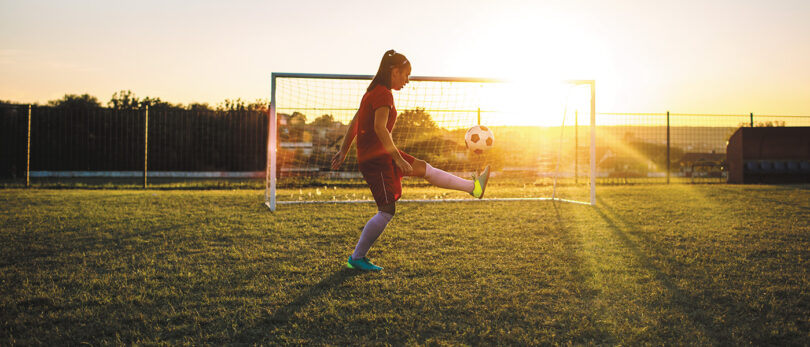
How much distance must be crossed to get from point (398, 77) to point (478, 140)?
113 inches

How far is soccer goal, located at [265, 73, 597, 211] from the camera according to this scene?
27.2 ft

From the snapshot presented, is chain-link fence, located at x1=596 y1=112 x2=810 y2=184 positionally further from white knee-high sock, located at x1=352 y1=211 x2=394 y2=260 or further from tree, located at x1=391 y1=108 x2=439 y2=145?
white knee-high sock, located at x1=352 y1=211 x2=394 y2=260

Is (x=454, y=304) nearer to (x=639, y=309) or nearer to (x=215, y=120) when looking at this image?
(x=639, y=309)

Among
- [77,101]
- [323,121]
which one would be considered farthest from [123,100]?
[323,121]

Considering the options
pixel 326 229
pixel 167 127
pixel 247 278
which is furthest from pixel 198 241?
pixel 167 127

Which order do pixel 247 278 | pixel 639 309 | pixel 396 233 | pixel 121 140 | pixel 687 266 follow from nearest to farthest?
1. pixel 639 309
2. pixel 247 278
3. pixel 687 266
4. pixel 396 233
5. pixel 121 140

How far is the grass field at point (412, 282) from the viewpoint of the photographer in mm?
2254

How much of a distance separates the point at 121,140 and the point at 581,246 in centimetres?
1995

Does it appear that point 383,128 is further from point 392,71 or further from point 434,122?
point 434,122

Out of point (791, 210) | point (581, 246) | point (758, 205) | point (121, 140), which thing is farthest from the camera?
point (121, 140)

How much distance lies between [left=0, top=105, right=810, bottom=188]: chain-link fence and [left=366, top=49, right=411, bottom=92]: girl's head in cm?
1209

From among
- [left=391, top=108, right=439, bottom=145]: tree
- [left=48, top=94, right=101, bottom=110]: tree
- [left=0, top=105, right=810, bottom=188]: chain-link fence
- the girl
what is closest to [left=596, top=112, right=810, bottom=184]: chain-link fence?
[left=0, top=105, right=810, bottom=188]: chain-link fence

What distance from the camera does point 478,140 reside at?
6.07m

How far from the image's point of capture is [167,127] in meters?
19.3
